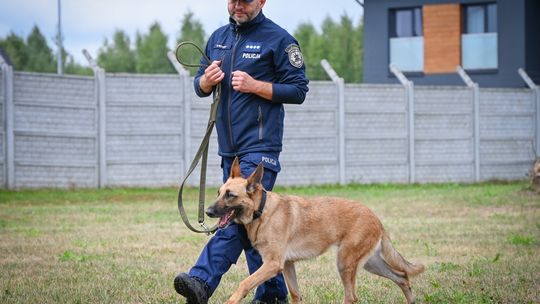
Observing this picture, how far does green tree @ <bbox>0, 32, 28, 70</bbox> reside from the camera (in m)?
50.5

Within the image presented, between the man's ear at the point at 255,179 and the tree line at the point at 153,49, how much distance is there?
1514 inches

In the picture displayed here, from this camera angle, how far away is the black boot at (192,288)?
6.68m

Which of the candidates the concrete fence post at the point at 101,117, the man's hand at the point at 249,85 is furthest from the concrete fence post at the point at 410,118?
the man's hand at the point at 249,85

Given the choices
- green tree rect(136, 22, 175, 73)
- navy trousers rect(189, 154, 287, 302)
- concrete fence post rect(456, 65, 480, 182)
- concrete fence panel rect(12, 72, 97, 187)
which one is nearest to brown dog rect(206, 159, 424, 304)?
navy trousers rect(189, 154, 287, 302)

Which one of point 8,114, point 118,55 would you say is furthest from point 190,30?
point 8,114

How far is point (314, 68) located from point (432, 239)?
1575 cm

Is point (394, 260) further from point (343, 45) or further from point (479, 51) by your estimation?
point (343, 45)

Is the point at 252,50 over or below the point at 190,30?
below

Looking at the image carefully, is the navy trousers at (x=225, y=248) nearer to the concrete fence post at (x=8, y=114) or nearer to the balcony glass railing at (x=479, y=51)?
the concrete fence post at (x=8, y=114)

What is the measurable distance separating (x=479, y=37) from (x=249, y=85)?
23.2 m

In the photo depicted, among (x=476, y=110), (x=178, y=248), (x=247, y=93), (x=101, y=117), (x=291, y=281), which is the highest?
(x=476, y=110)

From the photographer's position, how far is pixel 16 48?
5225 cm

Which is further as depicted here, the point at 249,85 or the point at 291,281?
the point at 291,281

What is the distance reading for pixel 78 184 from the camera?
794 inches
